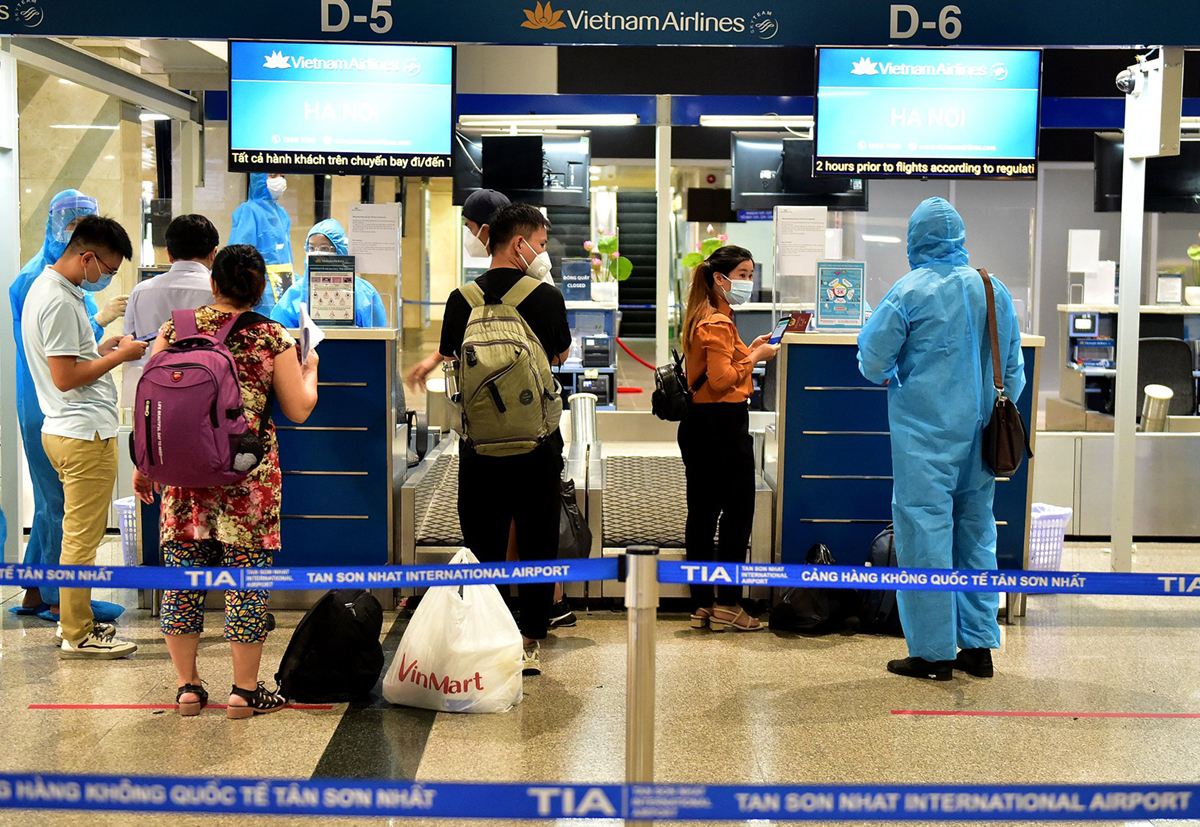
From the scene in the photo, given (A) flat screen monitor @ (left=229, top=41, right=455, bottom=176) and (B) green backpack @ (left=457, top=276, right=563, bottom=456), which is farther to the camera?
(A) flat screen monitor @ (left=229, top=41, right=455, bottom=176)

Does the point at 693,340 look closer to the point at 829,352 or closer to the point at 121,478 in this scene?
the point at 829,352

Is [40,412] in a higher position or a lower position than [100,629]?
higher

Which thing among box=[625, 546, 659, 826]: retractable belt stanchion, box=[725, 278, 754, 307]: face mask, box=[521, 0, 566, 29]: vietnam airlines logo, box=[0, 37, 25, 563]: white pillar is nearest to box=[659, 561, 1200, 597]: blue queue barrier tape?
box=[625, 546, 659, 826]: retractable belt stanchion

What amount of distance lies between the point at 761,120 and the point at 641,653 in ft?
24.2

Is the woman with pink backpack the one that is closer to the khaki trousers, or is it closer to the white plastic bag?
the white plastic bag

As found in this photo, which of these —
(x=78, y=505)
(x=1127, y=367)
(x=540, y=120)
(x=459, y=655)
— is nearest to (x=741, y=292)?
(x=540, y=120)

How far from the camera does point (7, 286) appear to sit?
17.1 ft

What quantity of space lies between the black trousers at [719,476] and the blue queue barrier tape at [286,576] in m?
1.97

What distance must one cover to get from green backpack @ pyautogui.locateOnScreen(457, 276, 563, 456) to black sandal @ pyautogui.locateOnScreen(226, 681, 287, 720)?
104 centimetres

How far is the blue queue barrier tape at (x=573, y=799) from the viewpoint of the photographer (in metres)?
1.82

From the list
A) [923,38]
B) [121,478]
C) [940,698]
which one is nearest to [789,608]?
[940,698]

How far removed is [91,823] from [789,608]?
277 centimetres

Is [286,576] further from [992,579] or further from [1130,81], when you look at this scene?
[1130,81]

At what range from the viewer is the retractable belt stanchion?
2.27 metres
